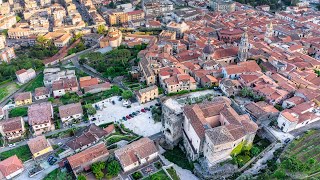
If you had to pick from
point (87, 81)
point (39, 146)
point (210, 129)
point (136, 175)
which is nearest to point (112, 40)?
point (87, 81)

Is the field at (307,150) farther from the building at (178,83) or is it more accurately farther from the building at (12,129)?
the building at (12,129)

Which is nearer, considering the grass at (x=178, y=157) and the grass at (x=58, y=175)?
the grass at (x=58, y=175)

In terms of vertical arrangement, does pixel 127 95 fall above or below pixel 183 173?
above

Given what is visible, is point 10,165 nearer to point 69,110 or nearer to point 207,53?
point 69,110

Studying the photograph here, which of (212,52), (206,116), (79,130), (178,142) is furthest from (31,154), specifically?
(212,52)

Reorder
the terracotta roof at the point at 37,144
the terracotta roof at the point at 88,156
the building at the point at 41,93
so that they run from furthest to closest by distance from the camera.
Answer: the building at the point at 41,93
the terracotta roof at the point at 37,144
the terracotta roof at the point at 88,156

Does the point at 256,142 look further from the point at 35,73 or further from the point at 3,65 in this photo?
the point at 3,65


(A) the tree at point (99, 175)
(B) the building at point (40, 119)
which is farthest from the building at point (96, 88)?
(A) the tree at point (99, 175)
